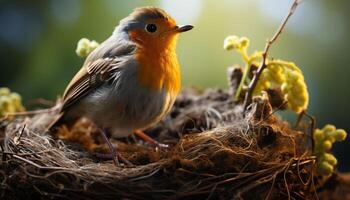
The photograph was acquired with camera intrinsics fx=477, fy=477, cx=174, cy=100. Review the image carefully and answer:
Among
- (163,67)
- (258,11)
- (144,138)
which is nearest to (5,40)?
(144,138)

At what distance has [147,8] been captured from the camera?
2.07 m

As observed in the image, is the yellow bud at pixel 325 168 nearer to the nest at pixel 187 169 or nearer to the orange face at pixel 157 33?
the nest at pixel 187 169

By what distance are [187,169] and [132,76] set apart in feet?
1.83

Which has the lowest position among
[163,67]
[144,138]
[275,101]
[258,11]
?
[144,138]

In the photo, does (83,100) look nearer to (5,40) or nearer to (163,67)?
(163,67)

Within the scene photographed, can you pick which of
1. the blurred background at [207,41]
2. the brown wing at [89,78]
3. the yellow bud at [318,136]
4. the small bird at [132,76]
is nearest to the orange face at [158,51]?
the small bird at [132,76]

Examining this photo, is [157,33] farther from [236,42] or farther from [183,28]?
[236,42]

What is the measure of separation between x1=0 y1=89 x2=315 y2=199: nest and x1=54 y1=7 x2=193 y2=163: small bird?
20 centimetres

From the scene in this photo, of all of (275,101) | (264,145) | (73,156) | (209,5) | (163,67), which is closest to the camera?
(264,145)

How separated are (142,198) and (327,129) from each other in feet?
3.00

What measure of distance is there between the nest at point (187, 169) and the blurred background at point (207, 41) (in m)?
0.72

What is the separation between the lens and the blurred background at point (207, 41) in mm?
2414

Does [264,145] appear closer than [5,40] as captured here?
Yes

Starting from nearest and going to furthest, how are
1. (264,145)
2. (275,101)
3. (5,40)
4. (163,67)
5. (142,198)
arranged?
(142,198) < (264,145) < (163,67) < (275,101) < (5,40)
